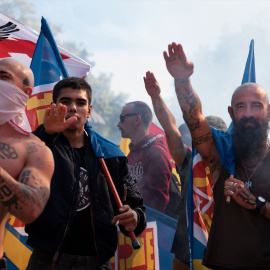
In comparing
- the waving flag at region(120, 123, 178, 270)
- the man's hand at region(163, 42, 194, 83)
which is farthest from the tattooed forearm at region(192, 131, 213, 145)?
the waving flag at region(120, 123, 178, 270)

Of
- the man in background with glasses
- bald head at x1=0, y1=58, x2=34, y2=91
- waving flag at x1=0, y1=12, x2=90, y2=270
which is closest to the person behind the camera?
bald head at x1=0, y1=58, x2=34, y2=91

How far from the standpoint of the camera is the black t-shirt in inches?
127

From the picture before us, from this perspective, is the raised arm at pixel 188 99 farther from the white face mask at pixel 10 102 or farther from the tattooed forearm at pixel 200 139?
the white face mask at pixel 10 102

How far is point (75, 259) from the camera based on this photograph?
3.20 meters

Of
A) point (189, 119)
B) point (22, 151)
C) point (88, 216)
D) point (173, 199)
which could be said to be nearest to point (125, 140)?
point (173, 199)

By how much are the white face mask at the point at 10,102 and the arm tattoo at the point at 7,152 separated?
21 centimetres

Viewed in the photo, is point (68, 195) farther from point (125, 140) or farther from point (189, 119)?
point (125, 140)

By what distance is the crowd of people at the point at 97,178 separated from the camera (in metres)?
2.81

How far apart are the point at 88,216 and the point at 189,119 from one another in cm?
120

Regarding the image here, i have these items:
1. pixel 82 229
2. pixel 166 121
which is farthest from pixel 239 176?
pixel 82 229

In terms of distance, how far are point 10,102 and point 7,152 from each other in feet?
1.19

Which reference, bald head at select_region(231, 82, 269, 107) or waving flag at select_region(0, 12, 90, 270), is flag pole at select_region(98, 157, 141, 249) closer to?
waving flag at select_region(0, 12, 90, 270)

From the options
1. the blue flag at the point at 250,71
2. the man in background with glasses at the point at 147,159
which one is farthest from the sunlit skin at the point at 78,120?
the blue flag at the point at 250,71

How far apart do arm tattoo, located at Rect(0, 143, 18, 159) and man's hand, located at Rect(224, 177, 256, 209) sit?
5.20ft
